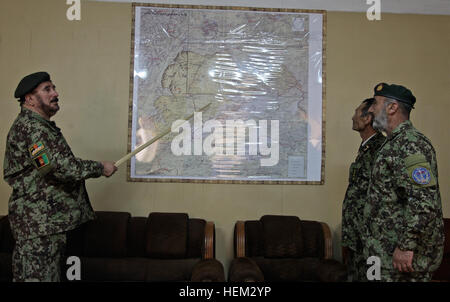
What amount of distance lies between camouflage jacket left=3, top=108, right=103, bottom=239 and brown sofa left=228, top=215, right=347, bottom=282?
128cm

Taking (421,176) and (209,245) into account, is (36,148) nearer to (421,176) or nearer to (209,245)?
(209,245)

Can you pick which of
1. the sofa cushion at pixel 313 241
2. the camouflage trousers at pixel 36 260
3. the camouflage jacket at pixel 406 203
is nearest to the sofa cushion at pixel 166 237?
the camouflage trousers at pixel 36 260

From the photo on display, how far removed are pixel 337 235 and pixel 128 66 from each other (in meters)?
2.37

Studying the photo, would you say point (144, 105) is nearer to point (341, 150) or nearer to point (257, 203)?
point (257, 203)

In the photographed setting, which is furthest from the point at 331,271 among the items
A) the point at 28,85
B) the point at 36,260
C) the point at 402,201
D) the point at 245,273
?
the point at 28,85

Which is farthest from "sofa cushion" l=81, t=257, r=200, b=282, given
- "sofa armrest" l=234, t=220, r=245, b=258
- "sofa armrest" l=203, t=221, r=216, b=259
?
"sofa armrest" l=234, t=220, r=245, b=258

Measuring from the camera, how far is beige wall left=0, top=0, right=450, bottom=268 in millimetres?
3184

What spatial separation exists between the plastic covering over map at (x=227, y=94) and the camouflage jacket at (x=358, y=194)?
61 cm

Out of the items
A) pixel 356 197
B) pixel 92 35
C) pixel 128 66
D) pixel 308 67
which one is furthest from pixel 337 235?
pixel 92 35

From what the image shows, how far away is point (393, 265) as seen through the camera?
6.37 ft

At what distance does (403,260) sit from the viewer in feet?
6.12

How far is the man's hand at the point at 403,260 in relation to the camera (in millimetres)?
1855

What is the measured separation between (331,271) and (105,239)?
168cm

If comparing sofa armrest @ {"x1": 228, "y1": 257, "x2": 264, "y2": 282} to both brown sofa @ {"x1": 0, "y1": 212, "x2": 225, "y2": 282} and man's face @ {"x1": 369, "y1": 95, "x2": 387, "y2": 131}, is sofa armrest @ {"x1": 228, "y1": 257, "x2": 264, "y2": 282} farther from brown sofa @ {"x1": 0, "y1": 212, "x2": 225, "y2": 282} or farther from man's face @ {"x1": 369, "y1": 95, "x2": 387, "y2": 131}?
man's face @ {"x1": 369, "y1": 95, "x2": 387, "y2": 131}
